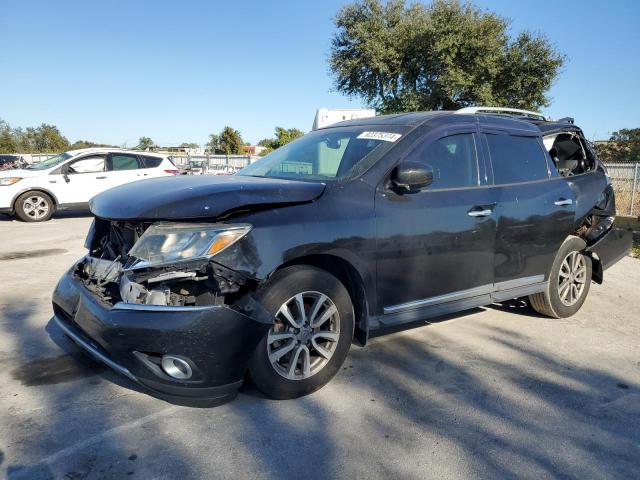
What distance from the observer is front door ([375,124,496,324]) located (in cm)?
351

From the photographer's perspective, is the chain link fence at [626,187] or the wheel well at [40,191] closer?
the wheel well at [40,191]

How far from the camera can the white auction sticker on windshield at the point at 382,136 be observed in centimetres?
379

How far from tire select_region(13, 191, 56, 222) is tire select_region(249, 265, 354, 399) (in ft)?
34.0

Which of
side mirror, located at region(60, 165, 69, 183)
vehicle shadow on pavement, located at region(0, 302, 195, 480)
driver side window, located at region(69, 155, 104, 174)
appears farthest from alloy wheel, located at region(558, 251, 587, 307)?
side mirror, located at region(60, 165, 69, 183)

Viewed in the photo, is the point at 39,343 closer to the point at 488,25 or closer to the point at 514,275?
the point at 514,275

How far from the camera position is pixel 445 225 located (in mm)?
3750

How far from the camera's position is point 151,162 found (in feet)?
41.8

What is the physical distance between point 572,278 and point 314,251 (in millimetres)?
3138

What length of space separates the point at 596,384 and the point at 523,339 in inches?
35.2

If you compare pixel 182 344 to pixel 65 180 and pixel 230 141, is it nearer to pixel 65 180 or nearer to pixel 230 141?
pixel 65 180

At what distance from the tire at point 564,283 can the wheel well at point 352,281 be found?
2248 millimetres

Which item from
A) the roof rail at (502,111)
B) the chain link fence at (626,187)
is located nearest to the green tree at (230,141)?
the chain link fence at (626,187)

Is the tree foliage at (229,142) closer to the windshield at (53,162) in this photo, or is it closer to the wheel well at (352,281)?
the windshield at (53,162)

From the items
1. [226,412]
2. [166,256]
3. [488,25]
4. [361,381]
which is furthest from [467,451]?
[488,25]
